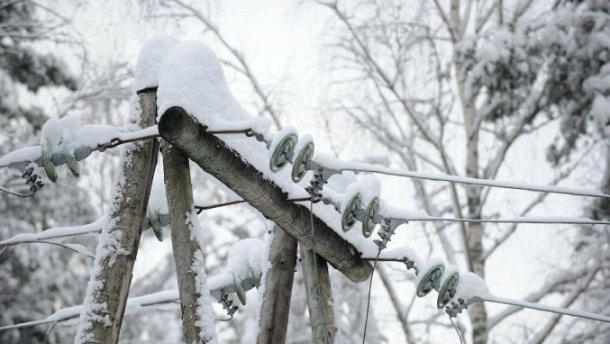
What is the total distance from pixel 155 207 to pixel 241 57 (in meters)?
6.60

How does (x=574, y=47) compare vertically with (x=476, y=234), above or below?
above

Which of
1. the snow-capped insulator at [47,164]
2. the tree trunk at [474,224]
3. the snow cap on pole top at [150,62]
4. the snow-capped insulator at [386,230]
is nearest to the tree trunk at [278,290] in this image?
the snow-capped insulator at [386,230]

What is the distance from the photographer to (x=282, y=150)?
2.58 m

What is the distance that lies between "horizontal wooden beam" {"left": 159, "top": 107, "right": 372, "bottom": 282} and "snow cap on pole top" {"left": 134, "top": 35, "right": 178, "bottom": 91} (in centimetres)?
31

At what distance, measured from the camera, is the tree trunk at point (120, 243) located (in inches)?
99.7

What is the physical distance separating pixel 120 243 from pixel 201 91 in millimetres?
681

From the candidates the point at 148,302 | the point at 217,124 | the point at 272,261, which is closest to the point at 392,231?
the point at 272,261

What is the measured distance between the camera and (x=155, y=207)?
9.90 ft

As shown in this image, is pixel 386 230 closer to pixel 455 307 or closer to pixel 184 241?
pixel 455 307

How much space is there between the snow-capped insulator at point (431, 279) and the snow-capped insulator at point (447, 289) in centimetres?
3

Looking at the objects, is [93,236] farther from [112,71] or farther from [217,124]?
[112,71]

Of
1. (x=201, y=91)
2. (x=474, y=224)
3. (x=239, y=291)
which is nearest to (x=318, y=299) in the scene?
(x=239, y=291)

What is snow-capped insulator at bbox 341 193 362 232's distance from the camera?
2.73m

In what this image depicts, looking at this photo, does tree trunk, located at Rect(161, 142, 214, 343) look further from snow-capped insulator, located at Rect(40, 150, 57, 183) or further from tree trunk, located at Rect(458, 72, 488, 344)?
tree trunk, located at Rect(458, 72, 488, 344)
